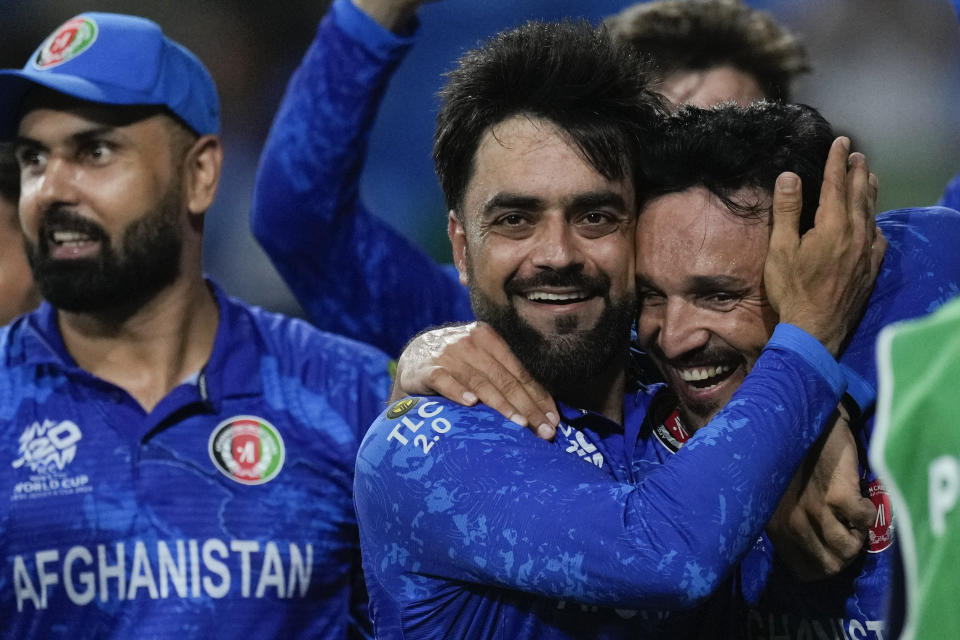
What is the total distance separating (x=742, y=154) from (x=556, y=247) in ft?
1.37

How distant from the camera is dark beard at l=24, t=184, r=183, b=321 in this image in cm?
356

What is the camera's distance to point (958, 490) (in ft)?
3.28

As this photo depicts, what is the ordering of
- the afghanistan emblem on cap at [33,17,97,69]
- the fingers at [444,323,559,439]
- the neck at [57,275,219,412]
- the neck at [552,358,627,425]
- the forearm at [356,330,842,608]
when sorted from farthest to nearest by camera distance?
the afghanistan emblem on cap at [33,17,97,69], the neck at [57,275,219,412], the neck at [552,358,627,425], the fingers at [444,323,559,439], the forearm at [356,330,842,608]

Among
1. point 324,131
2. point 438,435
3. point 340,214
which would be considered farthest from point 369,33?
point 438,435

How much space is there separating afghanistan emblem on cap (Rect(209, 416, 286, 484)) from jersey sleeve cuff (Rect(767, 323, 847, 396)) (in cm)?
158

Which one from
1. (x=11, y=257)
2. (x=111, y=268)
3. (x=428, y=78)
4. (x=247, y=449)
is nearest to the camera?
(x=247, y=449)

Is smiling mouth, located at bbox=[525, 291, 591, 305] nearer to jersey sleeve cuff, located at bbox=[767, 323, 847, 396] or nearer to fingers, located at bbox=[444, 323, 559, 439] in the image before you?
fingers, located at bbox=[444, 323, 559, 439]

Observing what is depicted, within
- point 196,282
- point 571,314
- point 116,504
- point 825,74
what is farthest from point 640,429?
point 825,74

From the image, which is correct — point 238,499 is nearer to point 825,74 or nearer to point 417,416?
point 417,416

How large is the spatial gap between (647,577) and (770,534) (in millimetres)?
489

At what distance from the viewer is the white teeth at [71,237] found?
3617 mm

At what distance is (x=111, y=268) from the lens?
3.59 m

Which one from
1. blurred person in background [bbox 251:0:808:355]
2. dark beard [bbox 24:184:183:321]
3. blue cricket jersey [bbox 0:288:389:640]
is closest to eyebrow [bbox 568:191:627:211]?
blue cricket jersey [bbox 0:288:389:640]

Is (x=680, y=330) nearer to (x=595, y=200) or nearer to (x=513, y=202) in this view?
(x=595, y=200)
